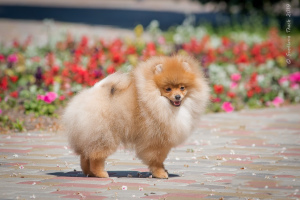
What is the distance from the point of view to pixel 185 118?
18.1 feet

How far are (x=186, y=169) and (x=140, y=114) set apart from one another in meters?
0.92

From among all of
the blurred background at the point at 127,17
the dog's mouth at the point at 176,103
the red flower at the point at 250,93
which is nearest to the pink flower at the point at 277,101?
the red flower at the point at 250,93

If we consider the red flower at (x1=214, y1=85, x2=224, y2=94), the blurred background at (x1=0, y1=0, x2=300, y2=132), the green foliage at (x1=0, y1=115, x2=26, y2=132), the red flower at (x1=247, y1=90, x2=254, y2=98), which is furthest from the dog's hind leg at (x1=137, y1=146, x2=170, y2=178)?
the red flower at (x1=247, y1=90, x2=254, y2=98)

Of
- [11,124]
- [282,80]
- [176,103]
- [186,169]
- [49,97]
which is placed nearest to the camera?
[176,103]

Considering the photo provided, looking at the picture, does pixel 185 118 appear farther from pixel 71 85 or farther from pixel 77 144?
pixel 71 85

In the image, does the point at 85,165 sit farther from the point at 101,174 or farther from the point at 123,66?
the point at 123,66

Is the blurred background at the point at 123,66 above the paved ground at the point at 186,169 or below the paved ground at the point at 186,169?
above

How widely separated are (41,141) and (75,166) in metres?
1.44

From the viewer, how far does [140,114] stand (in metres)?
5.45

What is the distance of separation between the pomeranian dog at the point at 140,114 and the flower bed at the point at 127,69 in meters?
3.15

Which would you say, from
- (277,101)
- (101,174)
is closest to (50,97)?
(101,174)

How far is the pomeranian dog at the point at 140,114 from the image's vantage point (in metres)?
5.36

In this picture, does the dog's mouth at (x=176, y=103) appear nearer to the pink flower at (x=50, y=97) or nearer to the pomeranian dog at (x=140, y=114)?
the pomeranian dog at (x=140, y=114)

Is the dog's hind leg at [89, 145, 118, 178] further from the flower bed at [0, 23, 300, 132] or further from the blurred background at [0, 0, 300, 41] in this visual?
the blurred background at [0, 0, 300, 41]
